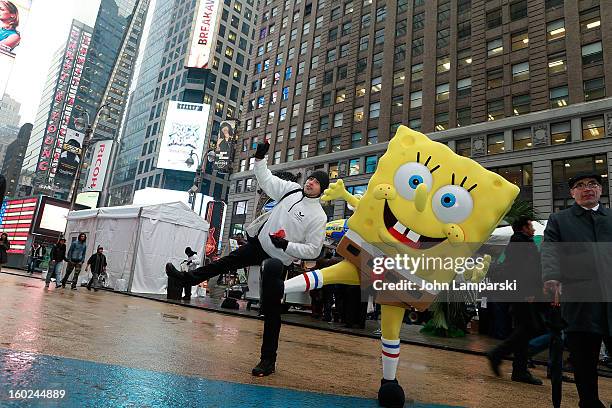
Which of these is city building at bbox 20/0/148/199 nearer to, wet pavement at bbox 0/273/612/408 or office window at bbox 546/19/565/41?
office window at bbox 546/19/565/41

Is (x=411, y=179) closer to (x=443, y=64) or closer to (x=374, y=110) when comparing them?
(x=443, y=64)

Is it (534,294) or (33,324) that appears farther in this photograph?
(534,294)

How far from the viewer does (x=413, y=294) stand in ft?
9.70

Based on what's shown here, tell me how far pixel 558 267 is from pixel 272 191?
239 centimetres

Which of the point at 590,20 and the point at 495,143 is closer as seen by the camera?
the point at 590,20

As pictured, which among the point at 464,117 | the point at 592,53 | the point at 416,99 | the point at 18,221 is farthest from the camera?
the point at 416,99

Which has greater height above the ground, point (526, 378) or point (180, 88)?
point (180, 88)

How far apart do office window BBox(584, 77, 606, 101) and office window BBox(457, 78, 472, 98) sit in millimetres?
7688

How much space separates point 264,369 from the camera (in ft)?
10.0

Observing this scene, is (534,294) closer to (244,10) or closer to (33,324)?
(33,324)

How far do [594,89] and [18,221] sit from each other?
43.6 m

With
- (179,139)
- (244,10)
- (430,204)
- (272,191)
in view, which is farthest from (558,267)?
(244,10)

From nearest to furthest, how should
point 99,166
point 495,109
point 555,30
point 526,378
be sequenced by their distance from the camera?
point 526,378 → point 555,30 → point 495,109 → point 99,166

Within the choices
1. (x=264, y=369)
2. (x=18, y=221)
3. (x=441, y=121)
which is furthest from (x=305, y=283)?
(x=18, y=221)
